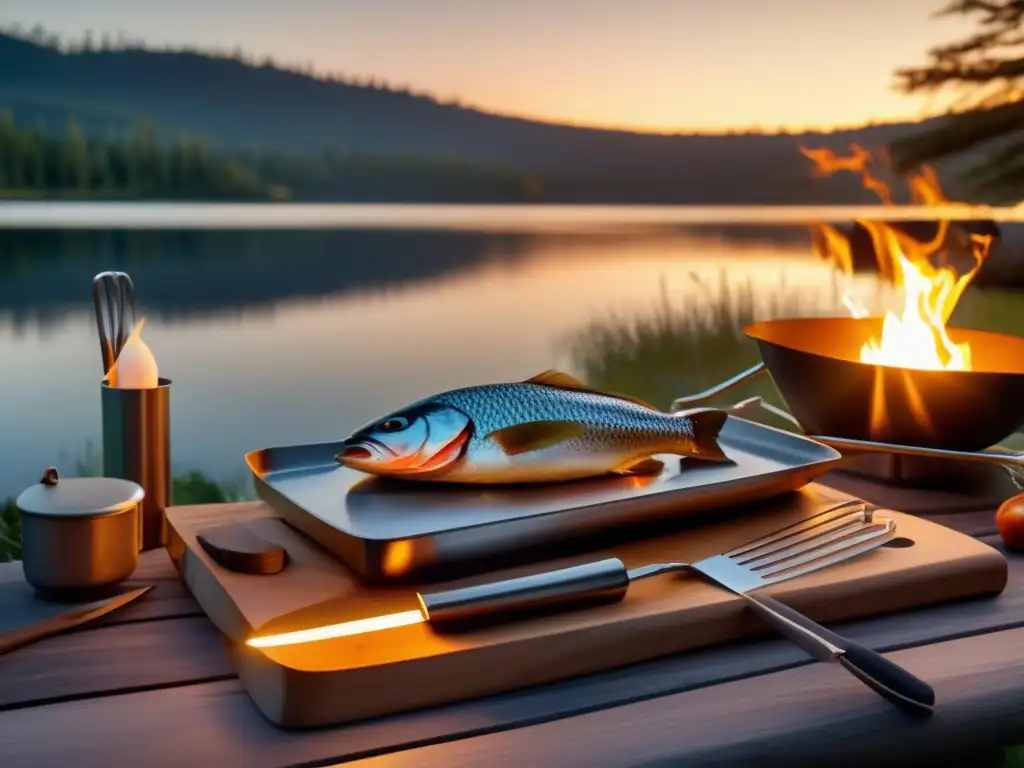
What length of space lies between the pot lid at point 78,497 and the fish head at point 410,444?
190 mm

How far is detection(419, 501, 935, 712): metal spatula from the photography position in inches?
28.4

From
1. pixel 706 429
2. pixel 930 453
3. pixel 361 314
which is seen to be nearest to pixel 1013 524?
pixel 930 453

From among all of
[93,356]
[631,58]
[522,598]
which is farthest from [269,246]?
[522,598]

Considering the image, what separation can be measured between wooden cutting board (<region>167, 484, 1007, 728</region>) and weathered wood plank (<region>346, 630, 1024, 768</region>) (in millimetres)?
53

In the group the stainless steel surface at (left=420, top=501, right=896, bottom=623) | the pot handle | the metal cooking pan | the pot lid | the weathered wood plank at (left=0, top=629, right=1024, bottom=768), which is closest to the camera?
the weathered wood plank at (left=0, top=629, right=1024, bottom=768)

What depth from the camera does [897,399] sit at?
1.37m

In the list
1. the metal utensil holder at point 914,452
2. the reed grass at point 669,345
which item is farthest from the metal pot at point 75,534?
the reed grass at point 669,345

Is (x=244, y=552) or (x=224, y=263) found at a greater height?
(x=224, y=263)

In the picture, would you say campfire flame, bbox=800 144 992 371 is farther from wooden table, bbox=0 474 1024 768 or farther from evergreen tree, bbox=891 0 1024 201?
evergreen tree, bbox=891 0 1024 201

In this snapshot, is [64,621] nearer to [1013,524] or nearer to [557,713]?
[557,713]

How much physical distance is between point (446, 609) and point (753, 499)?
0.43m

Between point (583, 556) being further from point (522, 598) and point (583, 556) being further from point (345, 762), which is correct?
point (345, 762)

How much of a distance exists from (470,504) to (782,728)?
1.11ft

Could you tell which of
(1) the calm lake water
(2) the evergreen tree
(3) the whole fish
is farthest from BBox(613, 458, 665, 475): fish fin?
(2) the evergreen tree
